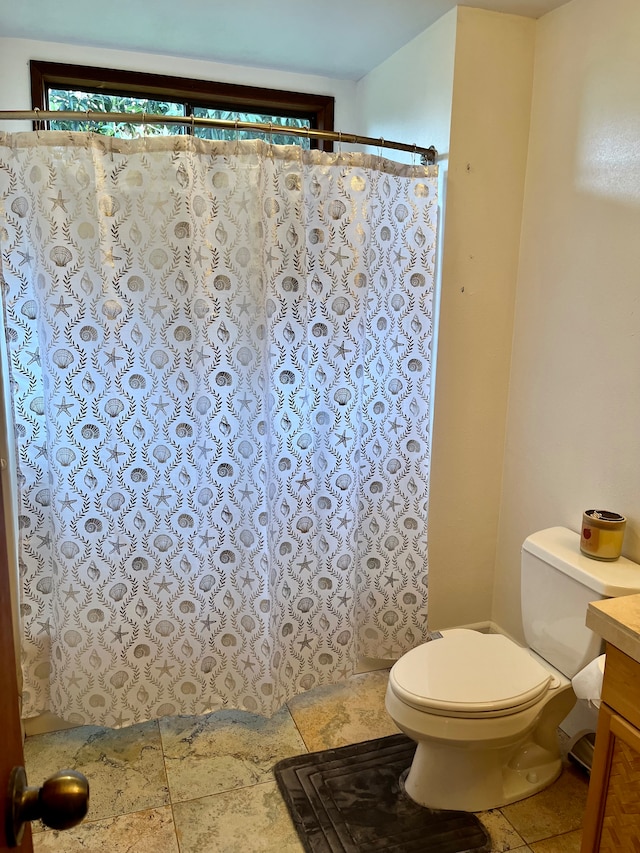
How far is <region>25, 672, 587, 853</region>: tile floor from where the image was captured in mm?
1726

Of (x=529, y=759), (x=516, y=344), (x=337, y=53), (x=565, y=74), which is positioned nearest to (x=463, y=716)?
(x=529, y=759)

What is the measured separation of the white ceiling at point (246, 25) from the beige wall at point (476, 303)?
0.62 ft

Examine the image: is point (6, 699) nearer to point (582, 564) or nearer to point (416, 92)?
point (582, 564)

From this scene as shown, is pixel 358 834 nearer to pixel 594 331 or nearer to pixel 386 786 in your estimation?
pixel 386 786

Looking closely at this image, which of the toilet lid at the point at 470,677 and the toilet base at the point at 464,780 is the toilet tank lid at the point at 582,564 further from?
the toilet base at the point at 464,780

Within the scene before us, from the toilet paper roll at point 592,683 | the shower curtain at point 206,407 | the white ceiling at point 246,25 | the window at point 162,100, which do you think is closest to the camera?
the toilet paper roll at point 592,683

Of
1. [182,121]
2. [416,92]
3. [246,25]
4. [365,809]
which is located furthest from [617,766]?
[246,25]

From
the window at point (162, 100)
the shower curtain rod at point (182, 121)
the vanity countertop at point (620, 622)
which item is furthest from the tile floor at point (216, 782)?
the window at point (162, 100)

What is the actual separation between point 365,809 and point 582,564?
95 cm

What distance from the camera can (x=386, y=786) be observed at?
1.91 metres

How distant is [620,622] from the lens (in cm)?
127

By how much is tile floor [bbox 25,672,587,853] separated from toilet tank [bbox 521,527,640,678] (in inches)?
17.3

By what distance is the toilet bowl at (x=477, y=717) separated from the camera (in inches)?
65.8

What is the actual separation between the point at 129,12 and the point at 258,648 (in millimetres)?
2086
